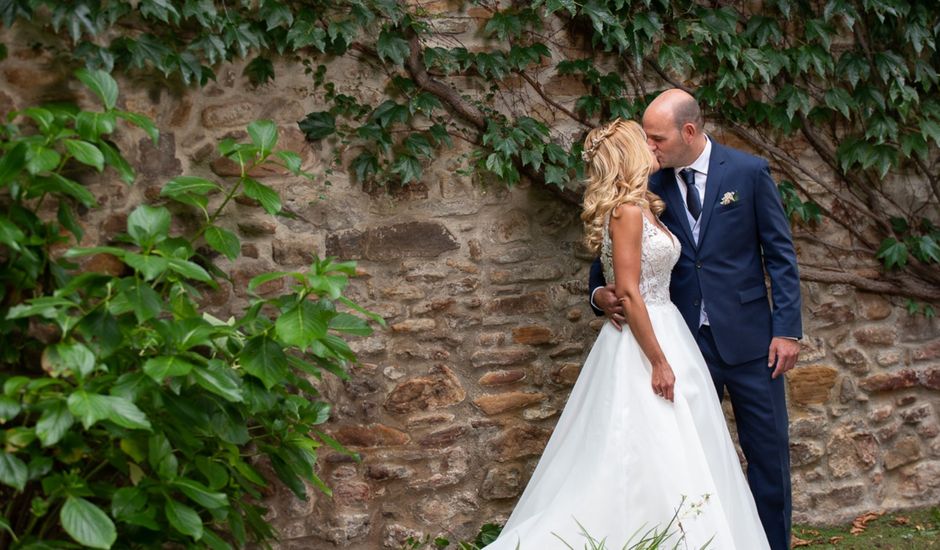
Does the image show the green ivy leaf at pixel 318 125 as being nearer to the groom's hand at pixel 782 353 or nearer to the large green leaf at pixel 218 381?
the large green leaf at pixel 218 381

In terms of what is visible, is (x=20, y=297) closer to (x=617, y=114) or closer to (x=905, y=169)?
(x=617, y=114)

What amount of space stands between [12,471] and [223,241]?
0.98 meters

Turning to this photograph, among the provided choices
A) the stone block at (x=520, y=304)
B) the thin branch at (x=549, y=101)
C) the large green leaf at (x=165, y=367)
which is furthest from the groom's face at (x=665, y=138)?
the large green leaf at (x=165, y=367)

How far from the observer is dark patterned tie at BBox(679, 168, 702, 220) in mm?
3771

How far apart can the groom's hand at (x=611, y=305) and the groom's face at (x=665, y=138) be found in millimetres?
513

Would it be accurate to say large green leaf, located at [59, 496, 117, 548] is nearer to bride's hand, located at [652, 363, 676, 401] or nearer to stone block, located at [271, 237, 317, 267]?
stone block, located at [271, 237, 317, 267]

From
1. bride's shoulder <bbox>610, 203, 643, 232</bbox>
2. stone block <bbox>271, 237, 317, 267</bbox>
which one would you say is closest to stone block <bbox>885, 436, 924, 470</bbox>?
bride's shoulder <bbox>610, 203, 643, 232</bbox>

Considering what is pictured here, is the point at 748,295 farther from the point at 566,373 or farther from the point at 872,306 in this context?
the point at 872,306

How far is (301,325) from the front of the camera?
3.11m

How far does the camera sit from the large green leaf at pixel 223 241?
135 inches

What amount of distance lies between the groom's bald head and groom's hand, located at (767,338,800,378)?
0.74 metres

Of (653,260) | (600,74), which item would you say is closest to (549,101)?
(600,74)

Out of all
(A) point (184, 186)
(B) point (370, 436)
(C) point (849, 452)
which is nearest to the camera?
(A) point (184, 186)

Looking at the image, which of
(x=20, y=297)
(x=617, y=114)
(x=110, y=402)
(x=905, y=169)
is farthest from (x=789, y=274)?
(x=20, y=297)
